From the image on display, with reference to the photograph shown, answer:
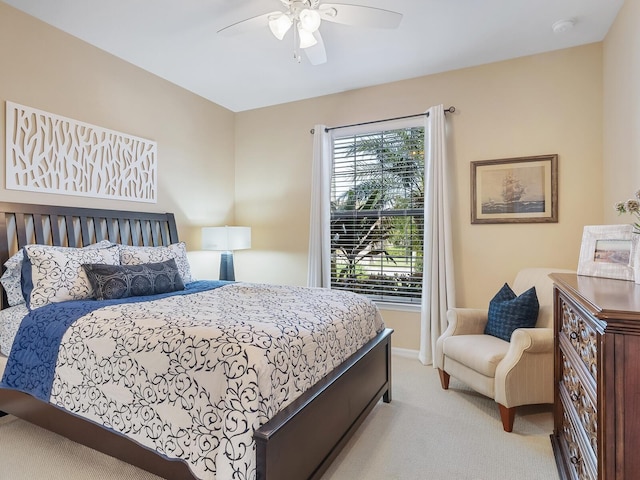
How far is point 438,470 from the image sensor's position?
187cm

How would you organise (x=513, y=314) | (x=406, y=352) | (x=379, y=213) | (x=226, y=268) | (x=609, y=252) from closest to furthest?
(x=609, y=252), (x=513, y=314), (x=406, y=352), (x=379, y=213), (x=226, y=268)

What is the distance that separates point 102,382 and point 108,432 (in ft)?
0.85

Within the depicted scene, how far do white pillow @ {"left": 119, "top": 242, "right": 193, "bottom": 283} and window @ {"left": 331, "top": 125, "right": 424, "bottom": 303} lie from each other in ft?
5.36

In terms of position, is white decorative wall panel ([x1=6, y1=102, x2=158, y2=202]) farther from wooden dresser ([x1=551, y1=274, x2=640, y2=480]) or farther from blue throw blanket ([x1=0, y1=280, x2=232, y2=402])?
wooden dresser ([x1=551, y1=274, x2=640, y2=480])

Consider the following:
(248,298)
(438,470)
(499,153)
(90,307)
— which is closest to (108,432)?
(90,307)

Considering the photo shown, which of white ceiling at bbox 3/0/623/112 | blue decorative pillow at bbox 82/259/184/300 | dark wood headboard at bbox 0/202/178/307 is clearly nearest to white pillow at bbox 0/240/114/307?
dark wood headboard at bbox 0/202/178/307

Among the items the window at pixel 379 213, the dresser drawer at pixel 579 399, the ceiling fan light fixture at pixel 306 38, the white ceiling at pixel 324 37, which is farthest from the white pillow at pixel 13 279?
the dresser drawer at pixel 579 399

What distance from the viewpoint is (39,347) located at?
1919 mm

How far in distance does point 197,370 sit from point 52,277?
1.54 m

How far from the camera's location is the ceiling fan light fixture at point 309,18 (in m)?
2.04

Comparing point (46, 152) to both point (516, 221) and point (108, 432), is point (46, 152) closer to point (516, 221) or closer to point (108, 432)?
point (108, 432)

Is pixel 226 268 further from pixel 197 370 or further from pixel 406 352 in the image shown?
pixel 197 370

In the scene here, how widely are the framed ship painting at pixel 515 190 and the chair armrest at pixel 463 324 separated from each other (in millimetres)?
937

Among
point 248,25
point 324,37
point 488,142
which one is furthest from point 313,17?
point 488,142
